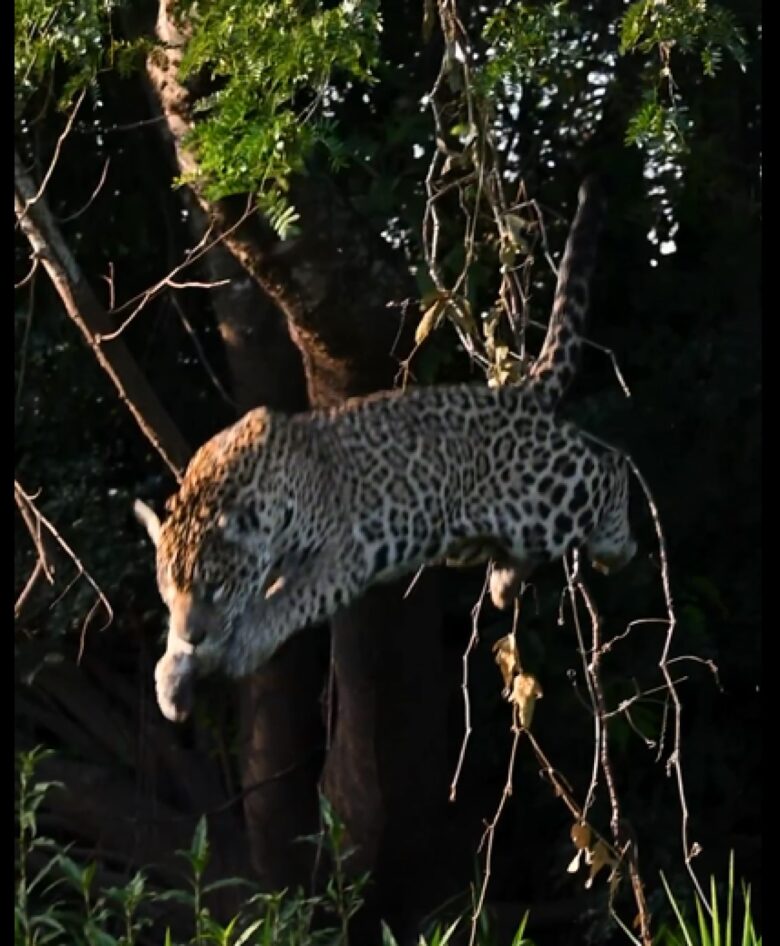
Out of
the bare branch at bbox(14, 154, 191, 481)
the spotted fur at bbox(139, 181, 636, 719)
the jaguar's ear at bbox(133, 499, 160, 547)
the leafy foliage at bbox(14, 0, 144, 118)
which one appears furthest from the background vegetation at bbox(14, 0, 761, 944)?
the jaguar's ear at bbox(133, 499, 160, 547)

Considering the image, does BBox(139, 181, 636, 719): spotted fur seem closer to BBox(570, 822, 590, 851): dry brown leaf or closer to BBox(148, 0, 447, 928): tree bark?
BBox(570, 822, 590, 851): dry brown leaf

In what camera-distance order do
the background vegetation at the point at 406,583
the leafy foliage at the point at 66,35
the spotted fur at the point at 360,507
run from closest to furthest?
1. the spotted fur at the point at 360,507
2. the leafy foliage at the point at 66,35
3. the background vegetation at the point at 406,583

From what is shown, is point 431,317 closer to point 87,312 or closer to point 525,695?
point 525,695

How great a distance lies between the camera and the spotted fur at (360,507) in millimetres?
2107

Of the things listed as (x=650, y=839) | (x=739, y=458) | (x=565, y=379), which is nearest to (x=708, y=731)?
(x=650, y=839)

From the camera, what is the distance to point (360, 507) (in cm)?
224

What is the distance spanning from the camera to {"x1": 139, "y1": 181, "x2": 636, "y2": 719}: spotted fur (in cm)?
211

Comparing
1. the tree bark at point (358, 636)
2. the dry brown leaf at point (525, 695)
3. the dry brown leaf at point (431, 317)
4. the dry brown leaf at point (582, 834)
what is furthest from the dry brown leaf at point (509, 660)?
the tree bark at point (358, 636)

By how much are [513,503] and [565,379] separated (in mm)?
258

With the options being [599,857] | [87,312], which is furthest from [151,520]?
[87,312]

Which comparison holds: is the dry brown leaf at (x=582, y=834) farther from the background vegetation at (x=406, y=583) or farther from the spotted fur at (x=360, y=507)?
the background vegetation at (x=406, y=583)

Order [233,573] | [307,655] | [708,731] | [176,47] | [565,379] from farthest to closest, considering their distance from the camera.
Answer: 1. [708,731]
2. [307,655]
3. [176,47]
4. [565,379]
5. [233,573]

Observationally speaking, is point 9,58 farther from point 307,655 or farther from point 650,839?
point 650,839

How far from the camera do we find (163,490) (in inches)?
209
